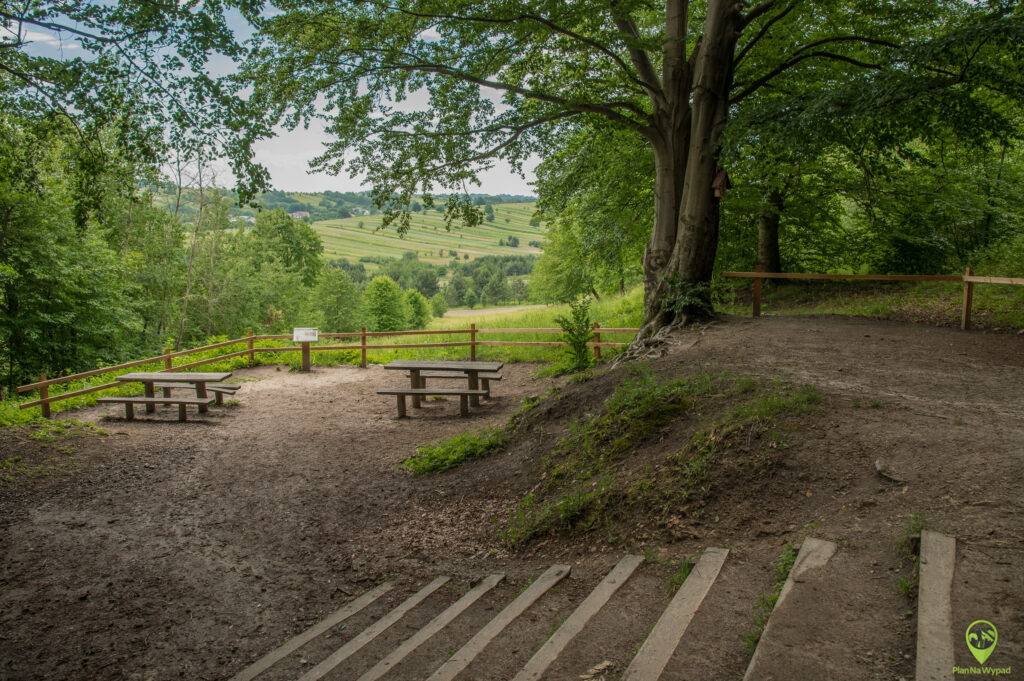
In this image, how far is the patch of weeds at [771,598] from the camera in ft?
9.30

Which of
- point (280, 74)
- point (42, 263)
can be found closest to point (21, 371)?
point (42, 263)

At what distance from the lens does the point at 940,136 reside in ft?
32.3

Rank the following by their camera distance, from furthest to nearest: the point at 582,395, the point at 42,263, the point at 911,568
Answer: the point at 42,263 < the point at 582,395 < the point at 911,568

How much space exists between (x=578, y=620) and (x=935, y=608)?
1651 mm

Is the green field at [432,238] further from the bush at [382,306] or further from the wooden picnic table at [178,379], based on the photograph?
the wooden picnic table at [178,379]

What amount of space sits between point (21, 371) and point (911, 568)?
80.1 ft

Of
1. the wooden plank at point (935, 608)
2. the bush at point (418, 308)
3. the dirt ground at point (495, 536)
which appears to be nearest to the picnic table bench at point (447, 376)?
the dirt ground at point (495, 536)

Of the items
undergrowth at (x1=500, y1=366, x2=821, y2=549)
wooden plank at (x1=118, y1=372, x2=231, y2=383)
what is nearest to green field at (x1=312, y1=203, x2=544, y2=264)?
wooden plank at (x1=118, y1=372, x2=231, y2=383)

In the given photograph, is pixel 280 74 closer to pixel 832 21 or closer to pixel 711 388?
pixel 711 388

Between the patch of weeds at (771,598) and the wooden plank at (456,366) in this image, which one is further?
the wooden plank at (456,366)

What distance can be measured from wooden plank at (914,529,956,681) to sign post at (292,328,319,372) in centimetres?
1389

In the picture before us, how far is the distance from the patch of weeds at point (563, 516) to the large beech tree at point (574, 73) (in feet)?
18.3

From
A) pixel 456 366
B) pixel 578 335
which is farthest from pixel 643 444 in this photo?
pixel 578 335

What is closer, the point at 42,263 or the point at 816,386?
the point at 816,386
